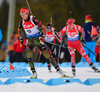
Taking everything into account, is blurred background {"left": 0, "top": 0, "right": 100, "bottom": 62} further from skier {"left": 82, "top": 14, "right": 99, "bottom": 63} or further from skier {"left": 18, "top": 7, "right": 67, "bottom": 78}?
skier {"left": 18, "top": 7, "right": 67, "bottom": 78}

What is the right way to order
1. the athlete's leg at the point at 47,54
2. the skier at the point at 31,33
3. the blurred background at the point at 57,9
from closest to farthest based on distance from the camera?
the skier at the point at 31,33, the athlete's leg at the point at 47,54, the blurred background at the point at 57,9

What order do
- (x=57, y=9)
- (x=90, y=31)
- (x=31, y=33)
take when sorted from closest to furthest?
(x=31, y=33) → (x=90, y=31) → (x=57, y=9)

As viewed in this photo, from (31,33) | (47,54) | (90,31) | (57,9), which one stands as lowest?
(47,54)

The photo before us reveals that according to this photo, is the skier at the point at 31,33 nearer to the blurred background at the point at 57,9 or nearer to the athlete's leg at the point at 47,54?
the athlete's leg at the point at 47,54

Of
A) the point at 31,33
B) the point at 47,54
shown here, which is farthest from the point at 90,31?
the point at 31,33

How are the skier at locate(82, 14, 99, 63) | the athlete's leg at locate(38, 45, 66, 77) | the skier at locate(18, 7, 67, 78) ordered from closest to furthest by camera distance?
the skier at locate(18, 7, 67, 78) < the athlete's leg at locate(38, 45, 66, 77) < the skier at locate(82, 14, 99, 63)

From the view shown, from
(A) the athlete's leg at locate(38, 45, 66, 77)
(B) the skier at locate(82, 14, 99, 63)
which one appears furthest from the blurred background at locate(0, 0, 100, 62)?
(A) the athlete's leg at locate(38, 45, 66, 77)

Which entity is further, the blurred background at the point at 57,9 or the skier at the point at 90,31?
the blurred background at the point at 57,9

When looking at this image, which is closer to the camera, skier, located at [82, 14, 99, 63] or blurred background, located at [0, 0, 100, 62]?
skier, located at [82, 14, 99, 63]

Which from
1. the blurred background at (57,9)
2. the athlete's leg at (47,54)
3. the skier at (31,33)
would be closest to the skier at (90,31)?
the athlete's leg at (47,54)

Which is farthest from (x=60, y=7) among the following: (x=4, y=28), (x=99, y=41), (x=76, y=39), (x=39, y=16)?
(x=76, y=39)

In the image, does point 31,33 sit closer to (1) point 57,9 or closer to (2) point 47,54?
(2) point 47,54

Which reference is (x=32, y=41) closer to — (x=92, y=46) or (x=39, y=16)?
(x=92, y=46)

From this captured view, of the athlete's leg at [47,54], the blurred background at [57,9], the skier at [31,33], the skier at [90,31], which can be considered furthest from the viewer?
the blurred background at [57,9]
